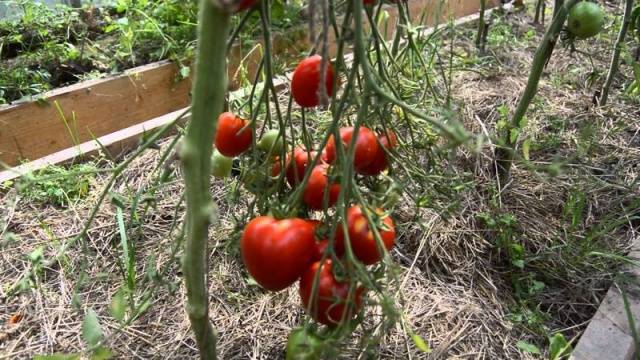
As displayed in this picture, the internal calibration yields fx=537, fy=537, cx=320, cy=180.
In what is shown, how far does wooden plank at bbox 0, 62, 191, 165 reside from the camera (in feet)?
5.78

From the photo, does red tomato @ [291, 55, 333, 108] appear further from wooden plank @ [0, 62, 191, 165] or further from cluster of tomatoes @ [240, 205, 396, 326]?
wooden plank @ [0, 62, 191, 165]

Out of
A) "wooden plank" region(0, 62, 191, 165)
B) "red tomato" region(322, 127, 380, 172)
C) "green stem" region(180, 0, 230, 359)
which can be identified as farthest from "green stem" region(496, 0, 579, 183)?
"wooden plank" region(0, 62, 191, 165)

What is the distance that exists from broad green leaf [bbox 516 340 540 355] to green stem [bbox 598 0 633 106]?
96cm

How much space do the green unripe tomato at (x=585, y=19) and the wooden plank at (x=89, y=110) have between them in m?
1.41

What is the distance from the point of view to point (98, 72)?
80.6 inches

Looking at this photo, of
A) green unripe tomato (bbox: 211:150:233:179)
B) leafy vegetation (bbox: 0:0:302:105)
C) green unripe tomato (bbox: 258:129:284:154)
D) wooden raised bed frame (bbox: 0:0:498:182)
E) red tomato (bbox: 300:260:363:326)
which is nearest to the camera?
red tomato (bbox: 300:260:363:326)

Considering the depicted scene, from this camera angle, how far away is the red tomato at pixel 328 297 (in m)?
0.69

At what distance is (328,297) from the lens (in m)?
0.70

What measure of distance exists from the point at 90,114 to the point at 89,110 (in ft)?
0.05

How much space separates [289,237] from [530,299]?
909 mm

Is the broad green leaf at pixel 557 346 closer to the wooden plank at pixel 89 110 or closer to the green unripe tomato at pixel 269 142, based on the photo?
the green unripe tomato at pixel 269 142

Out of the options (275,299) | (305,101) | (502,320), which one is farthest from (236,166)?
(502,320)

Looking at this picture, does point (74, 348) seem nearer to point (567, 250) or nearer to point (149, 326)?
point (149, 326)

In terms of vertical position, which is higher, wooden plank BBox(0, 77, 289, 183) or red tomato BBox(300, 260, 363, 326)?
red tomato BBox(300, 260, 363, 326)
